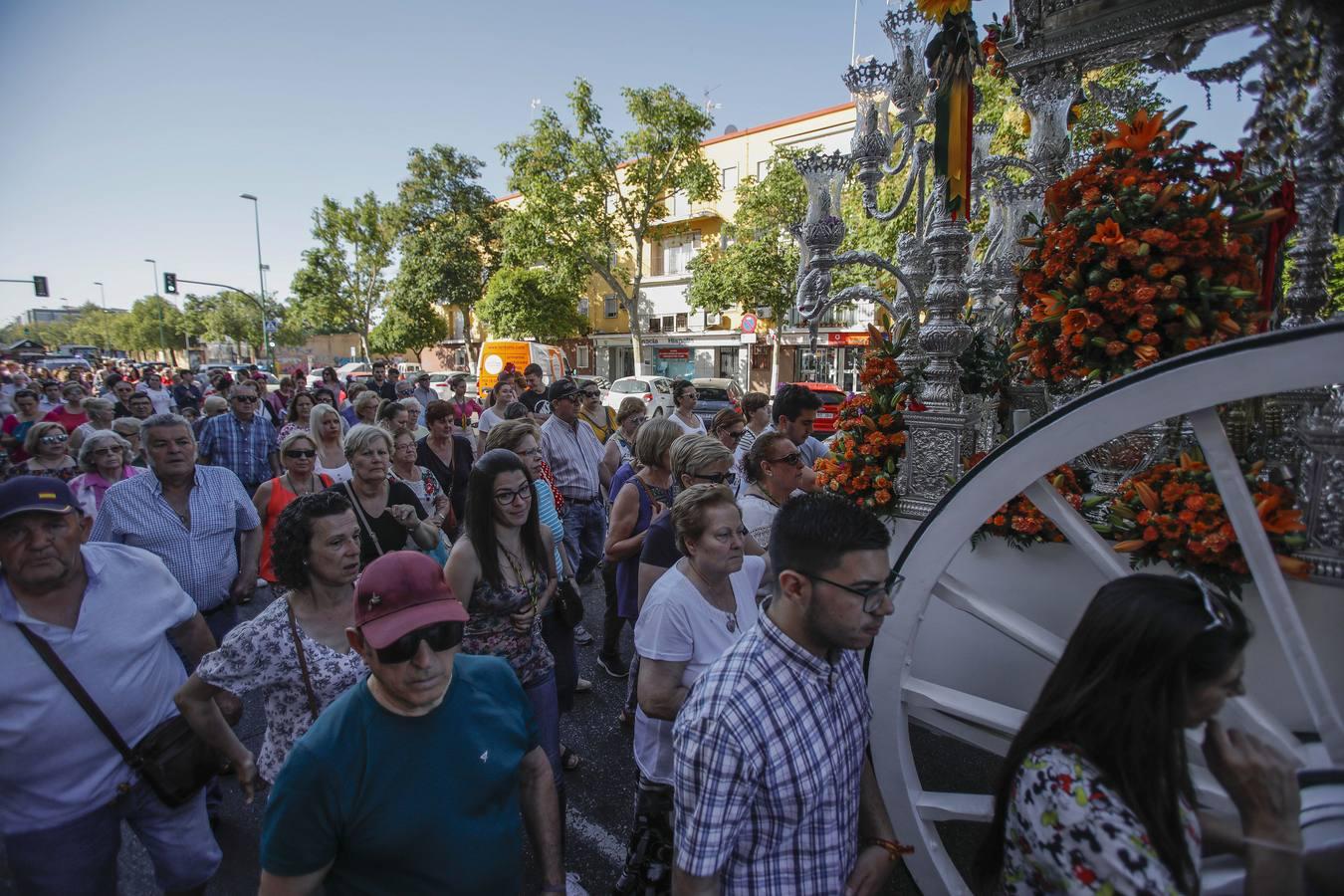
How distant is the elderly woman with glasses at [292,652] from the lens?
2.07m

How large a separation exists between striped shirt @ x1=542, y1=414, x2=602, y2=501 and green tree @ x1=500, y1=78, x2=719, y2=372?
21.6 metres

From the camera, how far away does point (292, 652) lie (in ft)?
6.91

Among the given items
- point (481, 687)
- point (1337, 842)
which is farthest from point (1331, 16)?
point (481, 687)

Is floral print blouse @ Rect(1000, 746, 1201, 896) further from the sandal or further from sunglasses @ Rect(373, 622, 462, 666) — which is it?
the sandal

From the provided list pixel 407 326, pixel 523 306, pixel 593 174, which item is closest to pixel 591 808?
pixel 593 174

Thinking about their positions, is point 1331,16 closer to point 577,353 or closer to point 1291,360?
point 1291,360

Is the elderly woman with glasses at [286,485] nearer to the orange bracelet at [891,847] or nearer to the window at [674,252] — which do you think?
the orange bracelet at [891,847]

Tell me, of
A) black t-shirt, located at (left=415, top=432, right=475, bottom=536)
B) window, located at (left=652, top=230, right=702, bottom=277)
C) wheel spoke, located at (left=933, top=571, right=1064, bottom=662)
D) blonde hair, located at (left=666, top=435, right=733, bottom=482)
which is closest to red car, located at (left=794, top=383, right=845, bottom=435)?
black t-shirt, located at (left=415, top=432, right=475, bottom=536)

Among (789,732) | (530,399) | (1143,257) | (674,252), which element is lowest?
(789,732)

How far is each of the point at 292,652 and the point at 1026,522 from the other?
255 centimetres

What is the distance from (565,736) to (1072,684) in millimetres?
3186

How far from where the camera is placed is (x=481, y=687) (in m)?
1.74

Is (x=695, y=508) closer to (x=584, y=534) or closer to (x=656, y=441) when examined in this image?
(x=656, y=441)

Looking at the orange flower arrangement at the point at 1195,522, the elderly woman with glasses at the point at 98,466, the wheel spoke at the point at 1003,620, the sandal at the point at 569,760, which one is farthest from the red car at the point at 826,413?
the elderly woman with glasses at the point at 98,466
